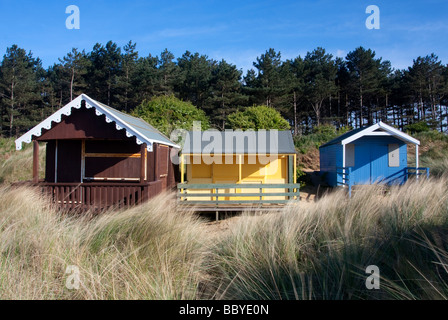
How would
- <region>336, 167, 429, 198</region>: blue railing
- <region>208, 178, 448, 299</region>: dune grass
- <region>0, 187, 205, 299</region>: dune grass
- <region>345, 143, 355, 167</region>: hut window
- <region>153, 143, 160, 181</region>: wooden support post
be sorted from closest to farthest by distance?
<region>208, 178, 448, 299</region>: dune grass → <region>0, 187, 205, 299</region>: dune grass → <region>153, 143, 160, 181</region>: wooden support post → <region>336, 167, 429, 198</region>: blue railing → <region>345, 143, 355, 167</region>: hut window

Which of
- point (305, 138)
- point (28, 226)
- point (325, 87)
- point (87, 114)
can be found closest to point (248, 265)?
point (28, 226)

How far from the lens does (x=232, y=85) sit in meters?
35.7

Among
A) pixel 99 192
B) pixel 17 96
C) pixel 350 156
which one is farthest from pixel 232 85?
pixel 99 192

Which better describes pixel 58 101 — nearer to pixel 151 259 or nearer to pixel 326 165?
pixel 326 165

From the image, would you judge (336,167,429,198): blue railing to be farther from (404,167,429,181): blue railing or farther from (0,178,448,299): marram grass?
(0,178,448,299): marram grass

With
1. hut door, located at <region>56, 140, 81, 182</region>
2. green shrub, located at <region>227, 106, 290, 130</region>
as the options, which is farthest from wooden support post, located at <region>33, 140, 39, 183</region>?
green shrub, located at <region>227, 106, 290, 130</region>

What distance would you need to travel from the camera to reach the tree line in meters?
36.1

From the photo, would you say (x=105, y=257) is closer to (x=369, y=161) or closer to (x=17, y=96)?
(x=369, y=161)

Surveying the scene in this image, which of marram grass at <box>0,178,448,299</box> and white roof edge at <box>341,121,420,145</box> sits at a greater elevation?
white roof edge at <box>341,121,420,145</box>

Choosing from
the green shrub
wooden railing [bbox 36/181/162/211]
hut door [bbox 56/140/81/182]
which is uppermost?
the green shrub

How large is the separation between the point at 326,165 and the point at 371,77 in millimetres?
28338

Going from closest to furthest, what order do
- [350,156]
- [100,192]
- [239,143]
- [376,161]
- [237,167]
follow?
[100,192]
[237,167]
[239,143]
[376,161]
[350,156]

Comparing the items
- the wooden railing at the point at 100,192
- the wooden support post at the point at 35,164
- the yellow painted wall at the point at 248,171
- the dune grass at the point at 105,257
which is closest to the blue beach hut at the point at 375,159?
the yellow painted wall at the point at 248,171
